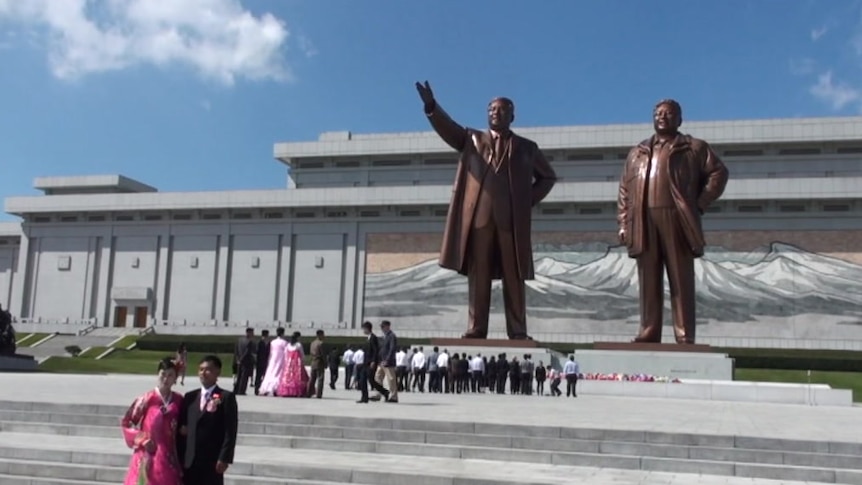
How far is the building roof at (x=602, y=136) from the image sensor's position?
39625 millimetres

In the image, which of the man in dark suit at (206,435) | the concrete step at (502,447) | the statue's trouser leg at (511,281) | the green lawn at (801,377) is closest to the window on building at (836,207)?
the green lawn at (801,377)

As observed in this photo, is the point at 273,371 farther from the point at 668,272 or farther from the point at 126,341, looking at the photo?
the point at 126,341

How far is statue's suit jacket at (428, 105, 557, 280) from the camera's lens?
15648 millimetres

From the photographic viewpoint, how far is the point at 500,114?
15750 mm

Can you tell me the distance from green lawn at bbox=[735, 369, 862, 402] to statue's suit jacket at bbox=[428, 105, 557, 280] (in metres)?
13.1

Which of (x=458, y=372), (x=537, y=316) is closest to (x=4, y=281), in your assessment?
(x=537, y=316)

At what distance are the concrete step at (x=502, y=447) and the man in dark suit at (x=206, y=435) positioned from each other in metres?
3.20

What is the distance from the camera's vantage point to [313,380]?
13.0m

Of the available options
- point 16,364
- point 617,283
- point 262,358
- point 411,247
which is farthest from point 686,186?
point 411,247

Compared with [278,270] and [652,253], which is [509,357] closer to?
[652,253]

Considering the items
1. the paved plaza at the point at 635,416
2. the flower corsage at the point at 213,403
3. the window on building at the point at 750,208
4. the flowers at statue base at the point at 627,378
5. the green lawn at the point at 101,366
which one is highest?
the window on building at the point at 750,208

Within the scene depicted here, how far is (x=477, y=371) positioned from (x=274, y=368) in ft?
15.4

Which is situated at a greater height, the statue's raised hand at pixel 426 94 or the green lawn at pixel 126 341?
the statue's raised hand at pixel 426 94

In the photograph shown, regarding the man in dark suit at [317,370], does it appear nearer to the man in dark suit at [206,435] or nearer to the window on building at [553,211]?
the man in dark suit at [206,435]
